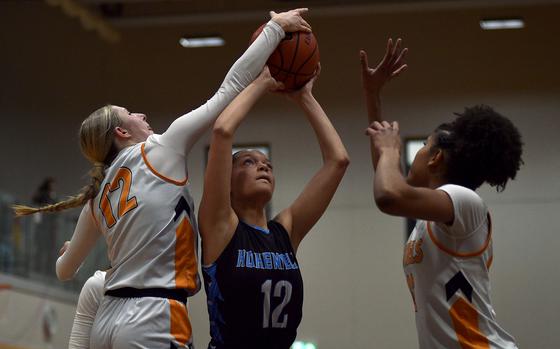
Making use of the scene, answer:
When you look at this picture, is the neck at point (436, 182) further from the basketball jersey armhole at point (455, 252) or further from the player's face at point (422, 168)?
the basketball jersey armhole at point (455, 252)

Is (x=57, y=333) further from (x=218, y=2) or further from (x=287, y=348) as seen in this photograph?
(x=287, y=348)

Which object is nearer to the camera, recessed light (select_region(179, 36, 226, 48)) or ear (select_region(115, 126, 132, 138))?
ear (select_region(115, 126, 132, 138))

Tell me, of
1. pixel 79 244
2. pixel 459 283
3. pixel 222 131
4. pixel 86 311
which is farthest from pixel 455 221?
pixel 86 311

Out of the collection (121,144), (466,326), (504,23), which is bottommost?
(466,326)

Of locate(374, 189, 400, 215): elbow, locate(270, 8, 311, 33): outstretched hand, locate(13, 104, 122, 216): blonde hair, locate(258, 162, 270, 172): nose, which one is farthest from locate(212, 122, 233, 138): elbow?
locate(374, 189, 400, 215): elbow

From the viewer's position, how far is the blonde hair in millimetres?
3879

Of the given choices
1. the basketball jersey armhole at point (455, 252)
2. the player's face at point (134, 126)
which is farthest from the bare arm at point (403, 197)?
the player's face at point (134, 126)

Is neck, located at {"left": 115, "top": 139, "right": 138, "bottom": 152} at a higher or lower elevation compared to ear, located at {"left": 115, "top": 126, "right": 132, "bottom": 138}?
lower

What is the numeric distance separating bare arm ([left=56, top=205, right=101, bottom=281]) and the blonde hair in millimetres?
88

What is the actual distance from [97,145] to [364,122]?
1017 centimetres

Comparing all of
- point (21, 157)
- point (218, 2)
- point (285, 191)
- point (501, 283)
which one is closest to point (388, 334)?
point (501, 283)

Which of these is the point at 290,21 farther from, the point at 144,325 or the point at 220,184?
the point at 144,325

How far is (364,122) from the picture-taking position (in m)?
13.8

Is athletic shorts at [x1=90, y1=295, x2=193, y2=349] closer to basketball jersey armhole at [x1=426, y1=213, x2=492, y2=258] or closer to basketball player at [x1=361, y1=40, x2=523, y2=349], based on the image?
basketball player at [x1=361, y1=40, x2=523, y2=349]
